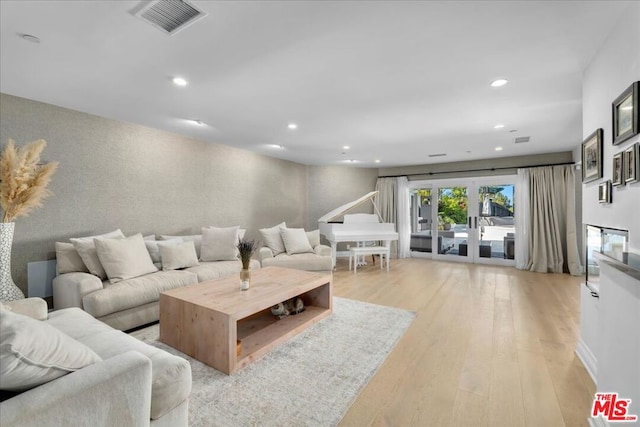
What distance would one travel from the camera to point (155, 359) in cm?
138

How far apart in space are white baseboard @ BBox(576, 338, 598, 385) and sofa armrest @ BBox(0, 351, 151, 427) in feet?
9.42

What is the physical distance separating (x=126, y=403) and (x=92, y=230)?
3242mm

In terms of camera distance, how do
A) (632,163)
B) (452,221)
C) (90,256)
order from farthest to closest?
(452,221) < (90,256) < (632,163)

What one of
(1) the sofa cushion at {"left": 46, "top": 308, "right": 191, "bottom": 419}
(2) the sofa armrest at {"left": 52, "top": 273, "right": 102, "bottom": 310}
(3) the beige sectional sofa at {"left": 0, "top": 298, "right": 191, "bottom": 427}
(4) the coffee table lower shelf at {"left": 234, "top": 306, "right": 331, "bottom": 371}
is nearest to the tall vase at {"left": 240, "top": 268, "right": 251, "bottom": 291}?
(4) the coffee table lower shelf at {"left": 234, "top": 306, "right": 331, "bottom": 371}

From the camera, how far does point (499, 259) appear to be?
6273mm

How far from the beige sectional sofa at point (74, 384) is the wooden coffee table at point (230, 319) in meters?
0.73

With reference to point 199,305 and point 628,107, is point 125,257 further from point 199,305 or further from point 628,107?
point 628,107

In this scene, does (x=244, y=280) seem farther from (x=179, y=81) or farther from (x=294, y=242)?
(x=294, y=242)

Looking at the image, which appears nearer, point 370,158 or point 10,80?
point 10,80

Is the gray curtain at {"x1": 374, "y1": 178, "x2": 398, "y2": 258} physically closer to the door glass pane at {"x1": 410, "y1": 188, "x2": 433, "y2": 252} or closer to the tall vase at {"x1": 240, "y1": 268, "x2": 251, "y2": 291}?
the door glass pane at {"x1": 410, "y1": 188, "x2": 433, "y2": 252}

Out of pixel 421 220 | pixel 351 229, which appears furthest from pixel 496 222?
pixel 351 229

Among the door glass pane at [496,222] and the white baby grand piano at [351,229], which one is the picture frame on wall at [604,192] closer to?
Answer: the white baby grand piano at [351,229]

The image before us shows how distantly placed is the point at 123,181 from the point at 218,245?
1.53 m

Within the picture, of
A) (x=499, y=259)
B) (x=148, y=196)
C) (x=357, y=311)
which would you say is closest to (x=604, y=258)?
(x=357, y=311)
